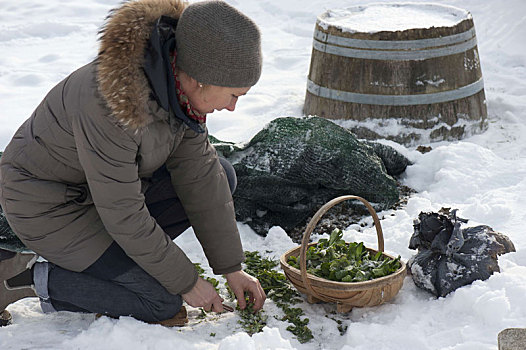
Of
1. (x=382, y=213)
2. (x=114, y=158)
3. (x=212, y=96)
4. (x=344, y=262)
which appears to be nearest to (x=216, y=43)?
(x=212, y=96)

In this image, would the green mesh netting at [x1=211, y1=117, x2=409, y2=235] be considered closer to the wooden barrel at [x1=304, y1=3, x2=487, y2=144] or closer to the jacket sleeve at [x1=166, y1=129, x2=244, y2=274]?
the jacket sleeve at [x1=166, y1=129, x2=244, y2=274]

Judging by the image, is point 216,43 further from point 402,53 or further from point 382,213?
point 402,53

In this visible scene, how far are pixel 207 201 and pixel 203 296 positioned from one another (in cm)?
37

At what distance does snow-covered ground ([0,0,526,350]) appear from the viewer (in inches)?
84.4

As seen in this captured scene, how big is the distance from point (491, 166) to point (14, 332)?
275 centimetres

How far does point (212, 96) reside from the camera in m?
2.03

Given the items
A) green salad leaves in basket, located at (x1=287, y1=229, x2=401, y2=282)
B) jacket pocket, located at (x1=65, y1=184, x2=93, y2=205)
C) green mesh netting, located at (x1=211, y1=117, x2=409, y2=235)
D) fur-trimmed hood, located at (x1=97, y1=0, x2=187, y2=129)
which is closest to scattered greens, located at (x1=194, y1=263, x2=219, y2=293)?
green salad leaves in basket, located at (x1=287, y1=229, x2=401, y2=282)

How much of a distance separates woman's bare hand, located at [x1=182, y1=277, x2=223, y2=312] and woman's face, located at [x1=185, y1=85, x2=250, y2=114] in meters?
0.62

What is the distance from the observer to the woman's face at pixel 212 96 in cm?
201

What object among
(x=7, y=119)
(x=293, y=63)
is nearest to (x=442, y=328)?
(x=7, y=119)

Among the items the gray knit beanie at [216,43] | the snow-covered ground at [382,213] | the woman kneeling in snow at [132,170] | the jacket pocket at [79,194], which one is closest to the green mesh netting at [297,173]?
the snow-covered ground at [382,213]

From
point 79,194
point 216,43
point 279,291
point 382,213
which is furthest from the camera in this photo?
point 382,213

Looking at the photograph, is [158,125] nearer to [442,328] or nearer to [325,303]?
[325,303]

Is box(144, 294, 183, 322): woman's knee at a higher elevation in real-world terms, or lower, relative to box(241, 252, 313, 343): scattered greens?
higher
